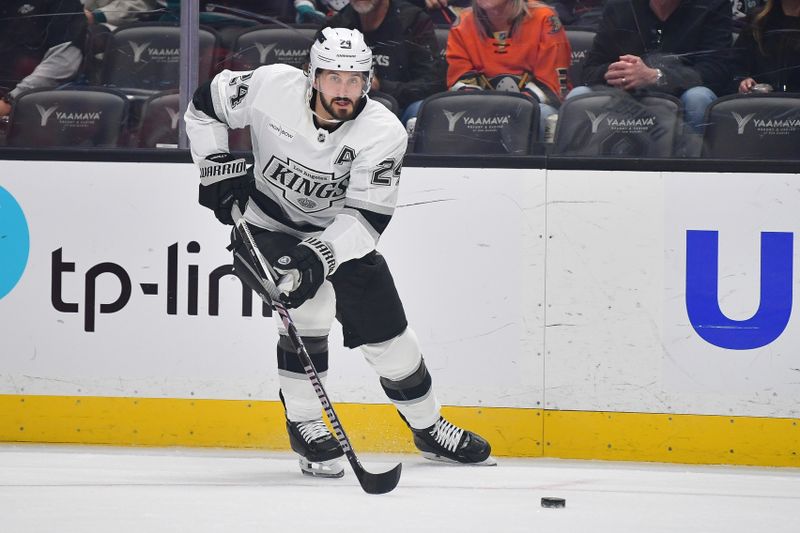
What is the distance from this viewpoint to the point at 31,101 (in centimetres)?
444

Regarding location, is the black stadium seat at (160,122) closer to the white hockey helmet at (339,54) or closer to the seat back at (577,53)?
the white hockey helmet at (339,54)

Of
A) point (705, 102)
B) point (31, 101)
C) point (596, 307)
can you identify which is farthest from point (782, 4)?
point (31, 101)

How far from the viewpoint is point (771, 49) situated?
4211 millimetres

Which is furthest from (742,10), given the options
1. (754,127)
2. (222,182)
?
(222,182)

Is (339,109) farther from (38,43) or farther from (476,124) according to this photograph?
(38,43)

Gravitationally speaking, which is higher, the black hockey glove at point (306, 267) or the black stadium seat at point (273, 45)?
the black stadium seat at point (273, 45)

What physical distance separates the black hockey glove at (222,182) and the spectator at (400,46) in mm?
A: 760

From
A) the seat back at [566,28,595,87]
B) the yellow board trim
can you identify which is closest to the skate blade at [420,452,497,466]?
the yellow board trim

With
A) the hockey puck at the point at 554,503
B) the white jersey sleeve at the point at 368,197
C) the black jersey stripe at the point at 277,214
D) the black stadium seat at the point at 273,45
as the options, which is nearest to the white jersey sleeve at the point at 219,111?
the black jersey stripe at the point at 277,214

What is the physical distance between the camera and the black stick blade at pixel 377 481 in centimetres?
338

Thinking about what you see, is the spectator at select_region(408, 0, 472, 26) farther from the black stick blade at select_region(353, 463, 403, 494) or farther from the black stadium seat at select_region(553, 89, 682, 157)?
the black stick blade at select_region(353, 463, 403, 494)

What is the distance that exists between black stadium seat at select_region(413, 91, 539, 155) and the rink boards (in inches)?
5.9

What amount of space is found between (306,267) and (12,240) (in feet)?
4.14

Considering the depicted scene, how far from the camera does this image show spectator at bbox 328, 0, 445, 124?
4.39 m
